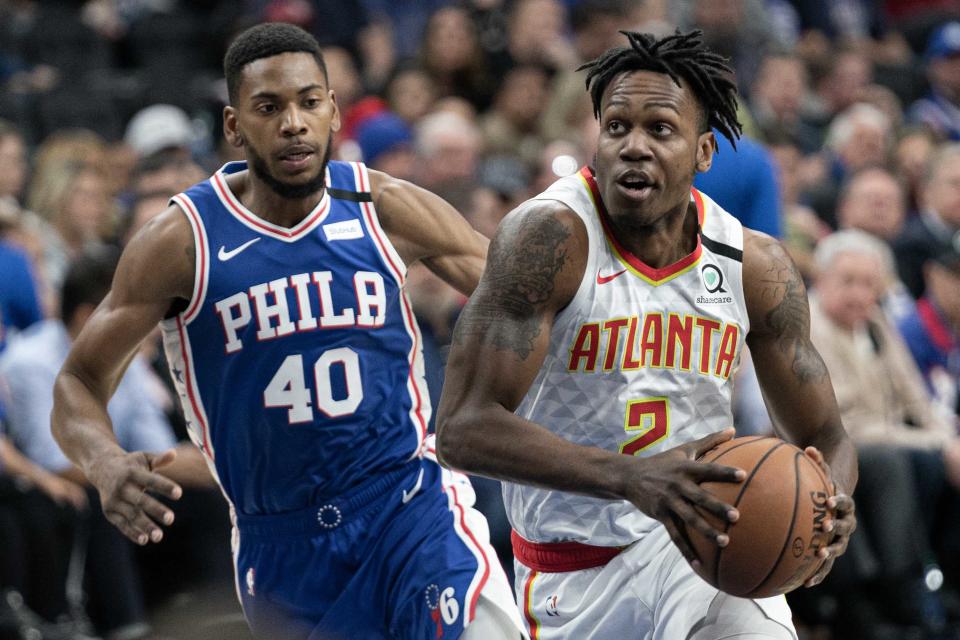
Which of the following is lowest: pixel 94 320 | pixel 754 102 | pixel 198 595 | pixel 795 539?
pixel 198 595

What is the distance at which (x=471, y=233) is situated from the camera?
15.5 feet

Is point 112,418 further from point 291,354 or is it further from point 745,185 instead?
point 745,185

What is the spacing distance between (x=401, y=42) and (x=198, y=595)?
6.32 m

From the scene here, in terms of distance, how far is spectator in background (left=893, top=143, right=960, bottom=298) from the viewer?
30.2 feet

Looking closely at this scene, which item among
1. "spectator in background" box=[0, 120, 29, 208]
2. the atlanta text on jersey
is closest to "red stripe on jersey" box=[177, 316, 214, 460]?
the atlanta text on jersey

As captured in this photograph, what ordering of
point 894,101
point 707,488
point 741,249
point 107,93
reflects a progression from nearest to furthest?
point 707,488 < point 741,249 < point 107,93 < point 894,101

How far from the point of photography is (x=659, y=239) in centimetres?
405

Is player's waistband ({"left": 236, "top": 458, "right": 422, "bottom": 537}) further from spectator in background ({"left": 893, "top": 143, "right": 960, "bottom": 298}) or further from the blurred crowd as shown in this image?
spectator in background ({"left": 893, "top": 143, "right": 960, "bottom": 298})

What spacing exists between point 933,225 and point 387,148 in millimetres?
3526

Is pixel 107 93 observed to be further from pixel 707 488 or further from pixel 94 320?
pixel 707 488

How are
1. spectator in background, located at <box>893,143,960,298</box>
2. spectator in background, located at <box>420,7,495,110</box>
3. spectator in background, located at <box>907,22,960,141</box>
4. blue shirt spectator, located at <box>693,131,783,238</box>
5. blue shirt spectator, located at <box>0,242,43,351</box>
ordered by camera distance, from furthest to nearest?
spectator in background, located at <box>907,22,960,141</box>, spectator in background, located at <box>420,7,495,110</box>, spectator in background, located at <box>893,143,960,298</box>, blue shirt spectator, located at <box>0,242,43,351</box>, blue shirt spectator, located at <box>693,131,783,238</box>

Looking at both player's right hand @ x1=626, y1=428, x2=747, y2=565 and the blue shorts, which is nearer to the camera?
player's right hand @ x1=626, y1=428, x2=747, y2=565

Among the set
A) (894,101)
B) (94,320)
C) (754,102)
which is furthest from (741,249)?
(894,101)

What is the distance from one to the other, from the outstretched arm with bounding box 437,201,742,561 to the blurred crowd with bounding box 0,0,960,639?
199 cm
